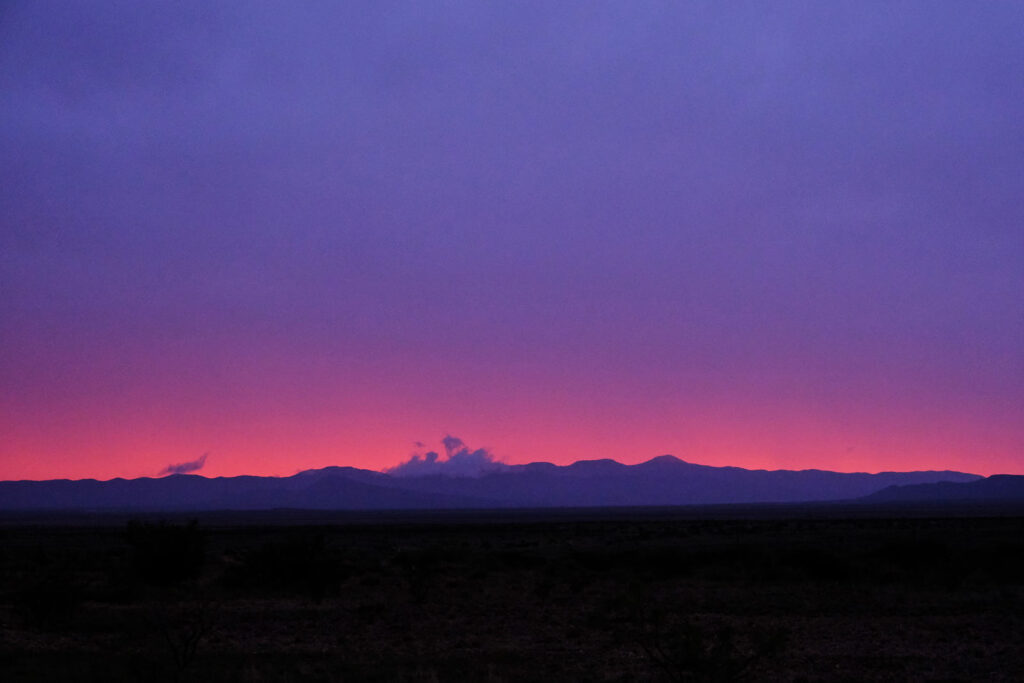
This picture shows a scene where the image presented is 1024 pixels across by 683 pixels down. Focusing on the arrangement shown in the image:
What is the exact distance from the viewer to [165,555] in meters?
34.4

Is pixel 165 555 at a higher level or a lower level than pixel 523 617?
higher

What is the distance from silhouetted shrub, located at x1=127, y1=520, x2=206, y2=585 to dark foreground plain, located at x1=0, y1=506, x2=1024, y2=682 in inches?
2.7

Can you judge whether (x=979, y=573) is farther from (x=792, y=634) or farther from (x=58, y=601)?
(x=58, y=601)

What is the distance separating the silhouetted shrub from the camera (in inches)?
1350

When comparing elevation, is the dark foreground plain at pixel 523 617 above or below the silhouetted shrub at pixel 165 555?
below

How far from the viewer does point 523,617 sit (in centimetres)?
2448

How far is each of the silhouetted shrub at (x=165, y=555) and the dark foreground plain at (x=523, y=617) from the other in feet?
0.22

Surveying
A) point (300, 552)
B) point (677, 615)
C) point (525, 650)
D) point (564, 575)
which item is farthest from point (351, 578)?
point (525, 650)

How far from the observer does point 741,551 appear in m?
41.6

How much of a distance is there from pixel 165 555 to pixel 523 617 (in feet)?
52.4

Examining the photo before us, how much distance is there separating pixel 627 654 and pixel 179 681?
8263 mm

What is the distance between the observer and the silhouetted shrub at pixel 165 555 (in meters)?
34.3

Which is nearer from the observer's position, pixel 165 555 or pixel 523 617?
pixel 523 617

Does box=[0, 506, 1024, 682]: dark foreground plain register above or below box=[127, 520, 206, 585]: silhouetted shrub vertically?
below
